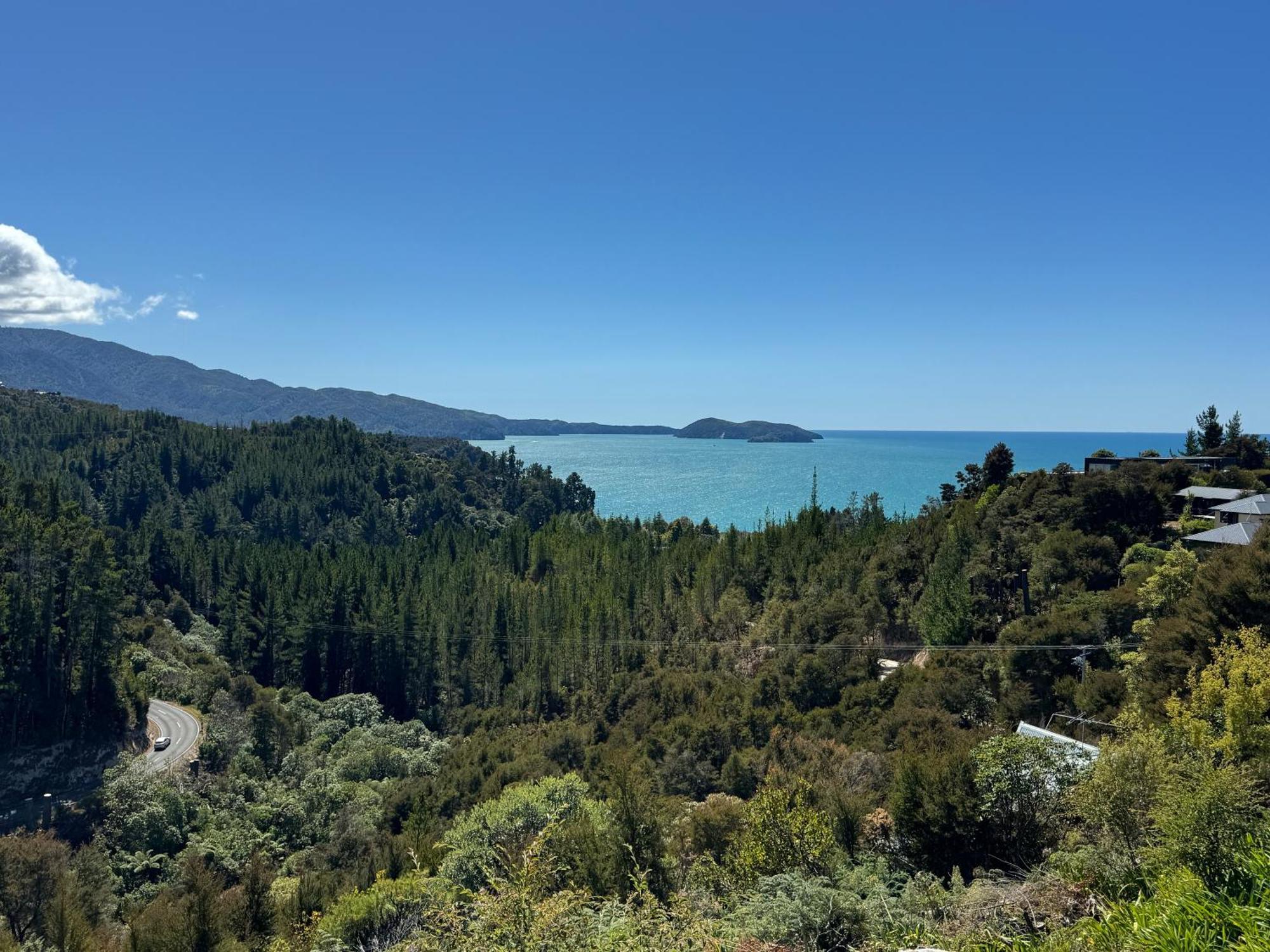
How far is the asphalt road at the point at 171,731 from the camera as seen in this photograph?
41625 mm

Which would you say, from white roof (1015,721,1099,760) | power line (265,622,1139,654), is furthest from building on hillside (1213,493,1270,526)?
white roof (1015,721,1099,760)

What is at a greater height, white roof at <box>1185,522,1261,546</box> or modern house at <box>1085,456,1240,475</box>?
modern house at <box>1085,456,1240,475</box>

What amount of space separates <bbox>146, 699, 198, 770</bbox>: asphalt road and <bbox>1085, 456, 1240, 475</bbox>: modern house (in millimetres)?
54196

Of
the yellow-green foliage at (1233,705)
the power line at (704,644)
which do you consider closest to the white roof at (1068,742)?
the yellow-green foliage at (1233,705)

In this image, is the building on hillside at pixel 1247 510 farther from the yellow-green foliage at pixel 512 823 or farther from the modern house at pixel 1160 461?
the yellow-green foliage at pixel 512 823

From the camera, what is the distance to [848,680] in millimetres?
33688

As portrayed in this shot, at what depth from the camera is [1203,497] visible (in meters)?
33.8

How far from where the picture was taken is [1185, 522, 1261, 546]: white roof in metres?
25.6

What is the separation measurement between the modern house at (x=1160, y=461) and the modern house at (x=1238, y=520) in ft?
30.9

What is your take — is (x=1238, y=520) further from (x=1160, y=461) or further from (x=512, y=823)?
(x=512, y=823)

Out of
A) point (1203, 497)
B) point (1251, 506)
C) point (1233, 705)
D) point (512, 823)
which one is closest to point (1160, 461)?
point (1203, 497)

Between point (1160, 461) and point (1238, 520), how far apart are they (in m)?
13.9

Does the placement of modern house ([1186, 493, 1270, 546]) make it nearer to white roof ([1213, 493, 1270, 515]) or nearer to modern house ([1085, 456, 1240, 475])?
white roof ([1213, 493, 1270, 515])

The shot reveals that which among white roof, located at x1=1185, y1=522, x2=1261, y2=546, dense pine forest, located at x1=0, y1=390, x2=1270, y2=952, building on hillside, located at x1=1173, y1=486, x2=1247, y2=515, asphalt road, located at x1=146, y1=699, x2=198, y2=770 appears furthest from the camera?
asphalt road, located at x1=146, y1=699, x2=198, y2=770
